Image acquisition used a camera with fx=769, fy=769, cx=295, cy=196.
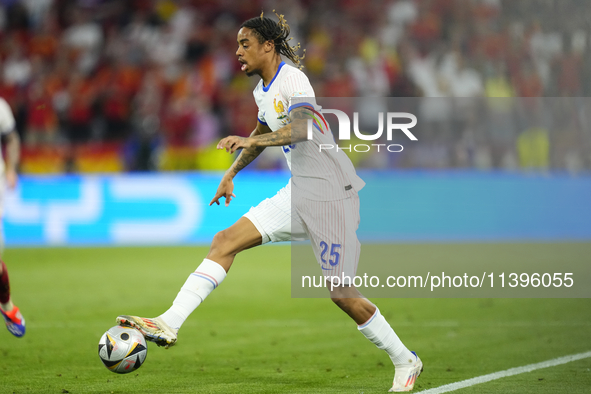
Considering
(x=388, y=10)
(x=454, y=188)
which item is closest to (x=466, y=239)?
(x=454, y=188)

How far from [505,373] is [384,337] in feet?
3.77

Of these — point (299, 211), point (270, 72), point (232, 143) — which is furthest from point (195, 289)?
point (270, 72)

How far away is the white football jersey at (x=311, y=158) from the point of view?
4758 millimetres

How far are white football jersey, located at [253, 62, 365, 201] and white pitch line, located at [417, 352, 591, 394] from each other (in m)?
1.38

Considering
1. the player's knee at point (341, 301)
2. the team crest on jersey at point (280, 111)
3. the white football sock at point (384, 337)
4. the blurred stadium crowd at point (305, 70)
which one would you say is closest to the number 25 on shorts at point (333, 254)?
the player's knee at point (341, 301)

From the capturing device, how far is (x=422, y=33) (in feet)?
56.4

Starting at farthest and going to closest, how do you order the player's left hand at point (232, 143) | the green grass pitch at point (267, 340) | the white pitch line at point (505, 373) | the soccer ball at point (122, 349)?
the green grass pitch at point (267, 340)
the white pitch line at point (505, 373)
the soccer ball at point (122, 349)
the player's left hand at point (232, 143)

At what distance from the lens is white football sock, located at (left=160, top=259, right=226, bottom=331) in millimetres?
4625

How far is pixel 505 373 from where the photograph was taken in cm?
539

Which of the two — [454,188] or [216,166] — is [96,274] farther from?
[454,188]

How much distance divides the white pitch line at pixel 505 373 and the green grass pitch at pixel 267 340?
0.08 m

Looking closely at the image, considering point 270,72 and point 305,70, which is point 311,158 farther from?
point 305,70

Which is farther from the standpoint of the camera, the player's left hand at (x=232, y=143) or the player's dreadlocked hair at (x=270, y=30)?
the player's dreadlocked hair at (x=270, y=30)

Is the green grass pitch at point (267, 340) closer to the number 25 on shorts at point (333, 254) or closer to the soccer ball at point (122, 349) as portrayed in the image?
the soccer ball at point (122, 349)
